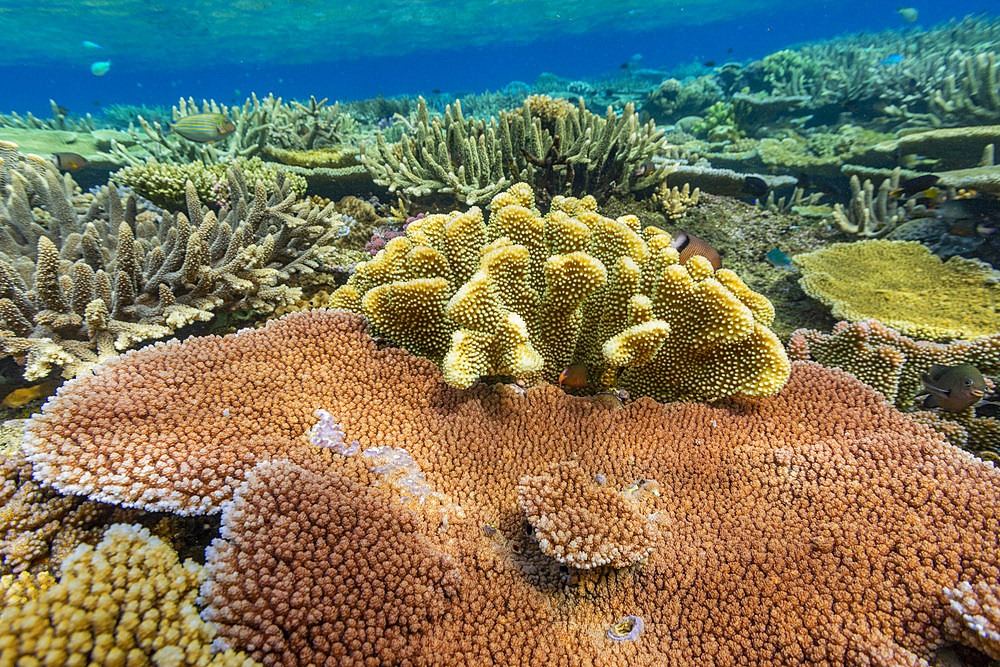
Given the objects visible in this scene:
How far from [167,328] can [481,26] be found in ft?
213

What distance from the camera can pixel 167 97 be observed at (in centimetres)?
8550

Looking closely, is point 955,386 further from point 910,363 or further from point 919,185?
point 919,185

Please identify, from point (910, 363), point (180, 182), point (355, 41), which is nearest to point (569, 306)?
point (910, 363)

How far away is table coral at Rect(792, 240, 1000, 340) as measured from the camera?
10.9 feet

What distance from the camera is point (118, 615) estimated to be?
48.2 inches

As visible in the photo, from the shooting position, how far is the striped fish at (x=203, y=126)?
16.2 ft

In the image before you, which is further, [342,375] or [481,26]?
[481,26]

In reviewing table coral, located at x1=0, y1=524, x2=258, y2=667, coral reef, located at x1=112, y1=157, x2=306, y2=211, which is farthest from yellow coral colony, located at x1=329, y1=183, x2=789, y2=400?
coral reef, located at x1=112, y1=157, x2=306, y2=211

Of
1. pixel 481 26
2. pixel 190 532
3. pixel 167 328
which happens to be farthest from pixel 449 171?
pixel 481 26

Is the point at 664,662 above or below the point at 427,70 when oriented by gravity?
below

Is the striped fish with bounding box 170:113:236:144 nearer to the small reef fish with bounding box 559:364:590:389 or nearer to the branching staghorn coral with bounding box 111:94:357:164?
the branching staghorn coral with bounding box 111:94:357:164

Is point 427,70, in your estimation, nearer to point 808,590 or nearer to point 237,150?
point 237,150

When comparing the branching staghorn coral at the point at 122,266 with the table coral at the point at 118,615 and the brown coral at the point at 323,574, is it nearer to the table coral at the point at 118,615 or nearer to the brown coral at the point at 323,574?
the table coral at the point at 118,615

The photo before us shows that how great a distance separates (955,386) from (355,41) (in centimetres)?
6975
